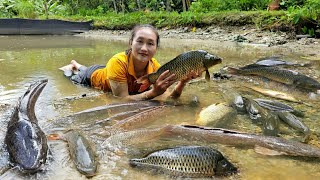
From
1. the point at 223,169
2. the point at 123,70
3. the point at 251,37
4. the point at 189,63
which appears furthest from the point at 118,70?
the point at 251,37

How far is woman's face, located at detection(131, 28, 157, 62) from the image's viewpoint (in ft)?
13.4

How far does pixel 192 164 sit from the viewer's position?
218 cm

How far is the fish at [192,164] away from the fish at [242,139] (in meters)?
0.50

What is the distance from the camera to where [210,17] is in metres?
14.2

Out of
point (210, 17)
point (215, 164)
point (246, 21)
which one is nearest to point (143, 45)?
point (215, 164)

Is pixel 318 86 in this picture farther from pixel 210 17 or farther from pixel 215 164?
pixel 210 17

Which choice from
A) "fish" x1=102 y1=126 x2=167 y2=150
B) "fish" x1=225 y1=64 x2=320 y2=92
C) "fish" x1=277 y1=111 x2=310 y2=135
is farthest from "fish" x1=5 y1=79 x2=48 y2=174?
"fish" x1=225 y1=64 x2=320 y2=92

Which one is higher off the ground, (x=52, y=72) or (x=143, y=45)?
(x=143, y=45)

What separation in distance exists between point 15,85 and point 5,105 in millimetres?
1347

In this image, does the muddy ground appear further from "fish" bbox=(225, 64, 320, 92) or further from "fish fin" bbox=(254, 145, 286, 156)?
"fish fin" bbox=(254, 145, 286, 156)

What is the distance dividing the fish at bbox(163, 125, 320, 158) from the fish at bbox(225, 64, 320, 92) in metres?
2.08

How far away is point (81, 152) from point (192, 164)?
2.61 feet

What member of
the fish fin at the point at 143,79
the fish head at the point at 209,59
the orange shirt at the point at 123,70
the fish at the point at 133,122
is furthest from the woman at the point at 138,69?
the fish at the point at 133,122

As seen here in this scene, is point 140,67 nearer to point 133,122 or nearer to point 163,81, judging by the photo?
point 163,81
